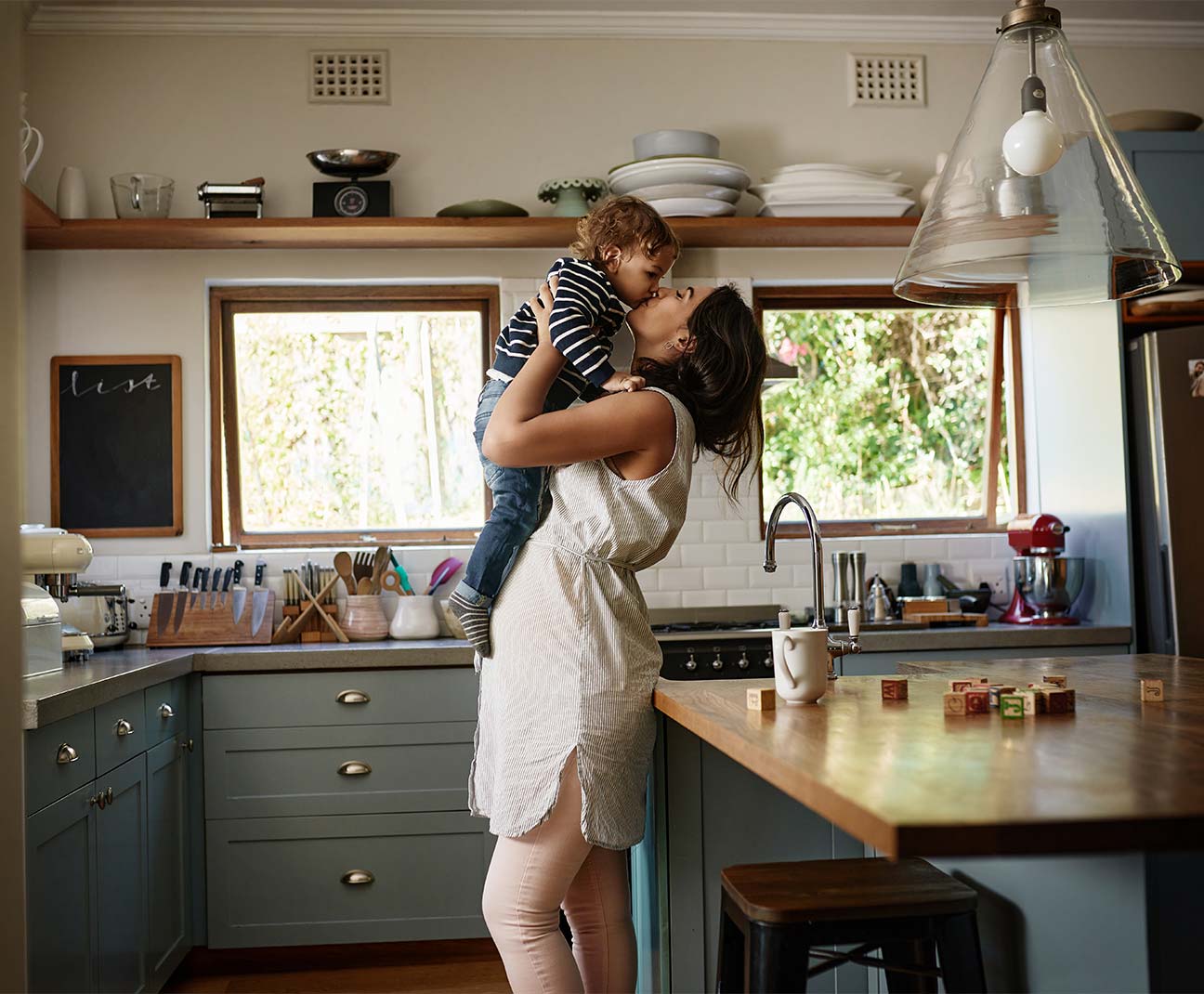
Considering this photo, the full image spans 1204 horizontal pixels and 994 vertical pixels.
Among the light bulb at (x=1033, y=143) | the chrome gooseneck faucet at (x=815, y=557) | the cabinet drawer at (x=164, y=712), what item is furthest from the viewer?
the cabinet drawer at (x=164, y=712)

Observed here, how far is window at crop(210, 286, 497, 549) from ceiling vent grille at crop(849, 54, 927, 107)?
5.21 feet

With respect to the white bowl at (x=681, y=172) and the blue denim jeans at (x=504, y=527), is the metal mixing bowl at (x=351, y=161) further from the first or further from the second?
the blue denim jeans at (x=504, y=527)

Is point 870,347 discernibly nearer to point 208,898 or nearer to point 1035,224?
point 1035,224

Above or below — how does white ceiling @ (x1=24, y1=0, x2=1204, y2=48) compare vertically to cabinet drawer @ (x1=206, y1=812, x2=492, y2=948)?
above

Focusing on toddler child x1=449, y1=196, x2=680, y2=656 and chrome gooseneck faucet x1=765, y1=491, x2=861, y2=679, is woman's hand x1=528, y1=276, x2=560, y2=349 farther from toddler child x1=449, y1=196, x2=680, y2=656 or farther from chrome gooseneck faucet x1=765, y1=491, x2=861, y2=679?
chrome gooseneck faucet x1=765, y1=491, x2=861, y2=679

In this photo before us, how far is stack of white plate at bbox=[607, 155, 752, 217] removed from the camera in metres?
3.99

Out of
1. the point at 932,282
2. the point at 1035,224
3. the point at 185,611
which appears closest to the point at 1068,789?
the point at 1035,224

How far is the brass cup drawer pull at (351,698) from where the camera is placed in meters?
3.52

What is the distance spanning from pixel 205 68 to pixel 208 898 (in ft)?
9.21

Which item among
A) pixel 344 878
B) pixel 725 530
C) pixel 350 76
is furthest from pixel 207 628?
pixel 350 76

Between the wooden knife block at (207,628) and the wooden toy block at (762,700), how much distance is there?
243 centimetres

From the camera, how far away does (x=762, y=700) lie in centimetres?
180

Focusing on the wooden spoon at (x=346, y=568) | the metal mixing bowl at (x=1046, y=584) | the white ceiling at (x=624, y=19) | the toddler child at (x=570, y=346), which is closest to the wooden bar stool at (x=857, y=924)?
the toddler child at (x=570, y=346)

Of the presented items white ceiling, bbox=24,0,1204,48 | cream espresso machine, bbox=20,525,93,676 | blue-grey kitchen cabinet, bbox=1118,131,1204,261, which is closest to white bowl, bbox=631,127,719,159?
white ceiling, bbox=24,0,1204,48
